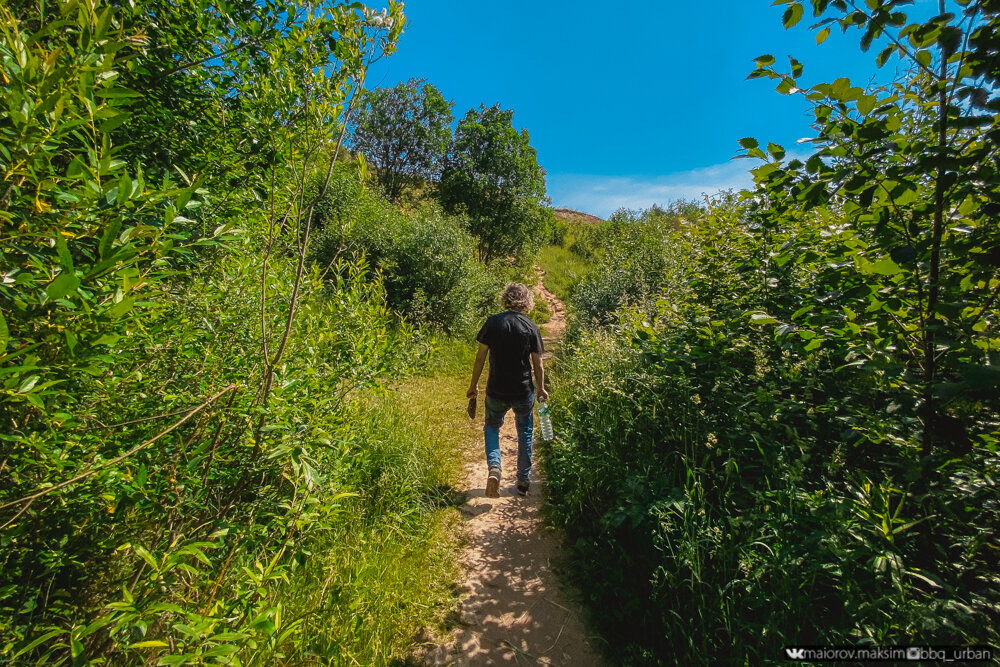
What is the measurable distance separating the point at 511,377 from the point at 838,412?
2.82 m

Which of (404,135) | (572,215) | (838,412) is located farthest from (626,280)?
(572,215)

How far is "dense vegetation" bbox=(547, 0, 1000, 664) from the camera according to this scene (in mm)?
1422

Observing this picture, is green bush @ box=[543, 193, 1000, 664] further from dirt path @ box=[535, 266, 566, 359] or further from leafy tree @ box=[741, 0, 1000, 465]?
dirt path @ box=[535, 266, 566, 359]

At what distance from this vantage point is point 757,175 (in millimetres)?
1642

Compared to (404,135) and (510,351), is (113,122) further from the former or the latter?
(404,135)

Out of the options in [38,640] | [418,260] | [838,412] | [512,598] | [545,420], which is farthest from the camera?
[418,260]

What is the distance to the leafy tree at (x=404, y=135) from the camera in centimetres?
1883

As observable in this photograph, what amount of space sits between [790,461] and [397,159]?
23.0m

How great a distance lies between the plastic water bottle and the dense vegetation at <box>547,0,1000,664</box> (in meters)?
0.74

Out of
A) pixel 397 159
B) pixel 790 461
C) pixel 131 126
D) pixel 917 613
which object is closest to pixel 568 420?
pixel 790 461

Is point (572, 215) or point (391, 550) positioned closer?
point (391, 550)

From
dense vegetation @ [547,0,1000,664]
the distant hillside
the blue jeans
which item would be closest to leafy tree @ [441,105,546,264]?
the blue jeans

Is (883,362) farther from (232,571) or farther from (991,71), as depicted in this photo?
(232,571)

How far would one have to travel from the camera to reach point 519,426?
4.42 m
